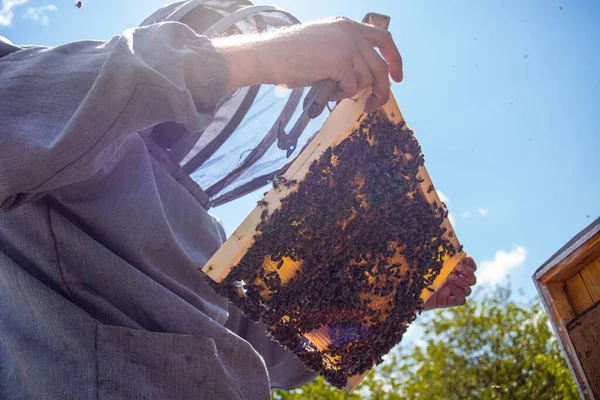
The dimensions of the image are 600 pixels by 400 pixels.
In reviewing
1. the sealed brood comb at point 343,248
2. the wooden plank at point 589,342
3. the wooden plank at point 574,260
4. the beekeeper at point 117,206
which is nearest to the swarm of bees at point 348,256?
the sealed brood comb at point 343,248

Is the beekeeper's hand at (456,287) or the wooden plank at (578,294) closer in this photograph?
the wooden plank at (578,294)

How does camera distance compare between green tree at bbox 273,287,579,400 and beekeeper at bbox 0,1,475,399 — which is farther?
green tree at bbox 273,287,579,400

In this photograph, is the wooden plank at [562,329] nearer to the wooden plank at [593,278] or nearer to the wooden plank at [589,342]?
the wooden plank at [589,342]

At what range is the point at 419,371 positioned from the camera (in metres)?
13.9

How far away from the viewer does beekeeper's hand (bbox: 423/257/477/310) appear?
3.57 m

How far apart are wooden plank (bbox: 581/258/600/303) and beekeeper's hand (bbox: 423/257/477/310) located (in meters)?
0.74

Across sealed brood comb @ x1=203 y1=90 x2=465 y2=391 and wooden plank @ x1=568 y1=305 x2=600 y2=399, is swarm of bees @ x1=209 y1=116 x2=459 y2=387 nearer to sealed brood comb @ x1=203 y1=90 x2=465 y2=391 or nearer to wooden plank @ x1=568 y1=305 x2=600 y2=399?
sealed brood comb @ x1=203 y1=90 x2=465 y2=391

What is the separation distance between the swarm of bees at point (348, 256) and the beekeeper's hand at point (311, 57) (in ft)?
1.01

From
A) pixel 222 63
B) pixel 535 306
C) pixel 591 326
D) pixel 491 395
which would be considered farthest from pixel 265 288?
pixel 535 306

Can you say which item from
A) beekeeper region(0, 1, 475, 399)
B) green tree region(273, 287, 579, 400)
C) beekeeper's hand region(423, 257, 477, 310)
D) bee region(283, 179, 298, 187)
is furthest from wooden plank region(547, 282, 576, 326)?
green tree region(273, 287, 579, 400)

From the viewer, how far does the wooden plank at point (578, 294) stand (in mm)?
2918

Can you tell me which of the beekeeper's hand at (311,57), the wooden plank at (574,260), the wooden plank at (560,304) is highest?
the beekeeper's hand at (311,57)

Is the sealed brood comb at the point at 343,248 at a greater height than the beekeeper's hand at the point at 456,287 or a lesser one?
greater

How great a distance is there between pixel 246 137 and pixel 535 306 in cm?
1386
